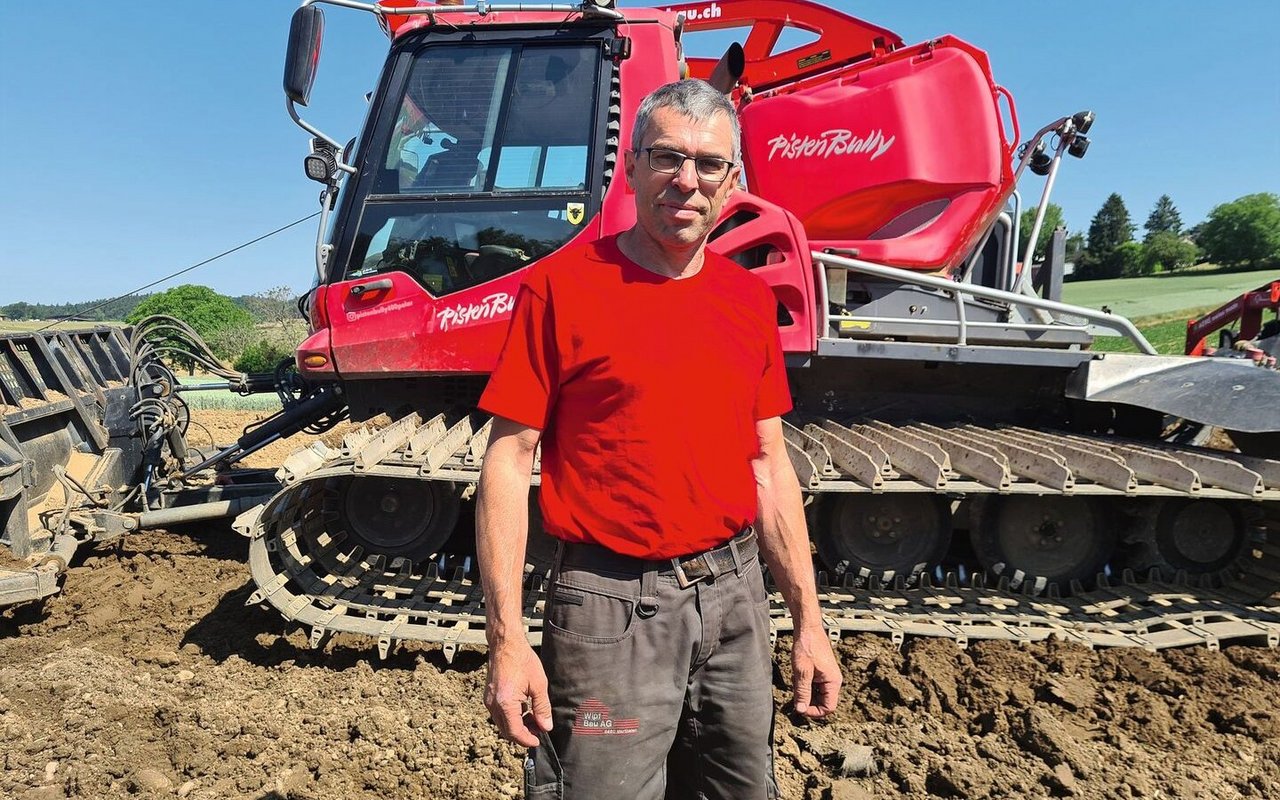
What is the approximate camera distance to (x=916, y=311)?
4.26 m

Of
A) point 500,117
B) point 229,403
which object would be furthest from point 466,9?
point 229,403

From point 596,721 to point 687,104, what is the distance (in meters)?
1.31

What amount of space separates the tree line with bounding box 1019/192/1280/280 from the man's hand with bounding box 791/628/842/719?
233 feet

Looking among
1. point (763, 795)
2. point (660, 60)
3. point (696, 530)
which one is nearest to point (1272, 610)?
point (763, 795)

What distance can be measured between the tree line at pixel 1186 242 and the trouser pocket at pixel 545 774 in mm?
71389

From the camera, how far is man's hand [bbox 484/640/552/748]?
1590 mm

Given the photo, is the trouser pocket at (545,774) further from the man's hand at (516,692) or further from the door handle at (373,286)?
the door handle at (373,286)

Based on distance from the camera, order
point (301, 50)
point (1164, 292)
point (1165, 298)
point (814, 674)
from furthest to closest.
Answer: point (1164, 292) → point (1165, 298) → point (301, 50) → point (814, 674)

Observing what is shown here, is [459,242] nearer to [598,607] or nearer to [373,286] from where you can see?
[373,286]

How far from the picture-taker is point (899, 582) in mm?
4059

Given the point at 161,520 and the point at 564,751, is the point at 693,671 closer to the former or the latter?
the point at 564,751

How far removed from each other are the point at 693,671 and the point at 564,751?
33 cm

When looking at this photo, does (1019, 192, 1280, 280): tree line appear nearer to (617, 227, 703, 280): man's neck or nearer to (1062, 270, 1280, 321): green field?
(1062, 270, 1280, 321): green field


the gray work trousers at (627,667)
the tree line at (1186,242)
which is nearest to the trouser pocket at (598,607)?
the gray work trousers at (627,667)
